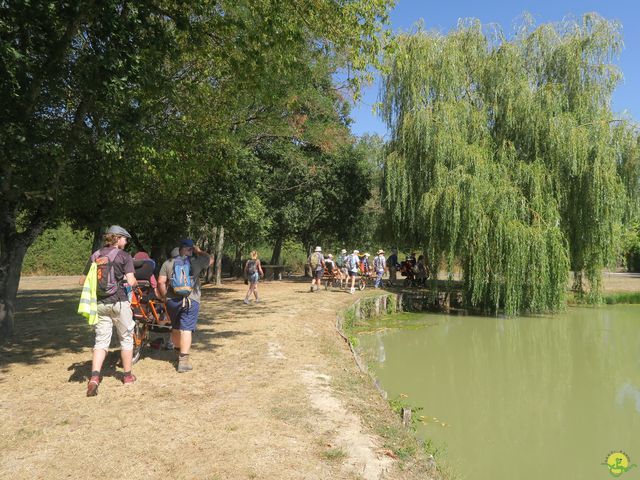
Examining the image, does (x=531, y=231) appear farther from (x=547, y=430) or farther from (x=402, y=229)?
(x=547, y=430)

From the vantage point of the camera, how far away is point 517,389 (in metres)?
8.41

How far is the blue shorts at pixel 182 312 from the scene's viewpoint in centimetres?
630

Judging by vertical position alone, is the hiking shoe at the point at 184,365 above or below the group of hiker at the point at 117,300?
below

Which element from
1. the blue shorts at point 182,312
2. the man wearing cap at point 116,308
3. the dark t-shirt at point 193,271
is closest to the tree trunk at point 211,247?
the dark t-shirt at point 193,271

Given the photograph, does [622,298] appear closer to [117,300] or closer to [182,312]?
[182,312]

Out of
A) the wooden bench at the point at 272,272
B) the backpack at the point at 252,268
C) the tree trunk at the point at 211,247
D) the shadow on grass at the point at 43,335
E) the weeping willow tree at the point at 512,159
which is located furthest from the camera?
the wooden bench at the point at 272,272

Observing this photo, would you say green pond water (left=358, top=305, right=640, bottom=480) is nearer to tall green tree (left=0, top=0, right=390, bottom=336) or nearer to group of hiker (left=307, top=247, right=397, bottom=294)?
group of hiker (left=307, top=247, right=397, bottom=294)

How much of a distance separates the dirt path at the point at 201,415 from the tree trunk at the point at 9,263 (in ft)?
1.44

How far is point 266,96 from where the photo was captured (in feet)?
31.0

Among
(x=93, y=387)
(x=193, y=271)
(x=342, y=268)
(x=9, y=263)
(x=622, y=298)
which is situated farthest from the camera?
(x=622, y=298)

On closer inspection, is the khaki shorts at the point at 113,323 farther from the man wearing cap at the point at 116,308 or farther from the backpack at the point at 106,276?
the backpack at the point at 106,276

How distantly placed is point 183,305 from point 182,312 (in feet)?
0.31

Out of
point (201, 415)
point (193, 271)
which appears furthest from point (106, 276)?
point (201, 415)

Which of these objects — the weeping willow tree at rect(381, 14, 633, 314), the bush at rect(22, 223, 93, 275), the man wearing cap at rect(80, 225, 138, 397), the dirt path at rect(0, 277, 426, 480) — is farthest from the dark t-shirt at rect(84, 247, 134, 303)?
the bush at rect(22, 223, 93, 275)
